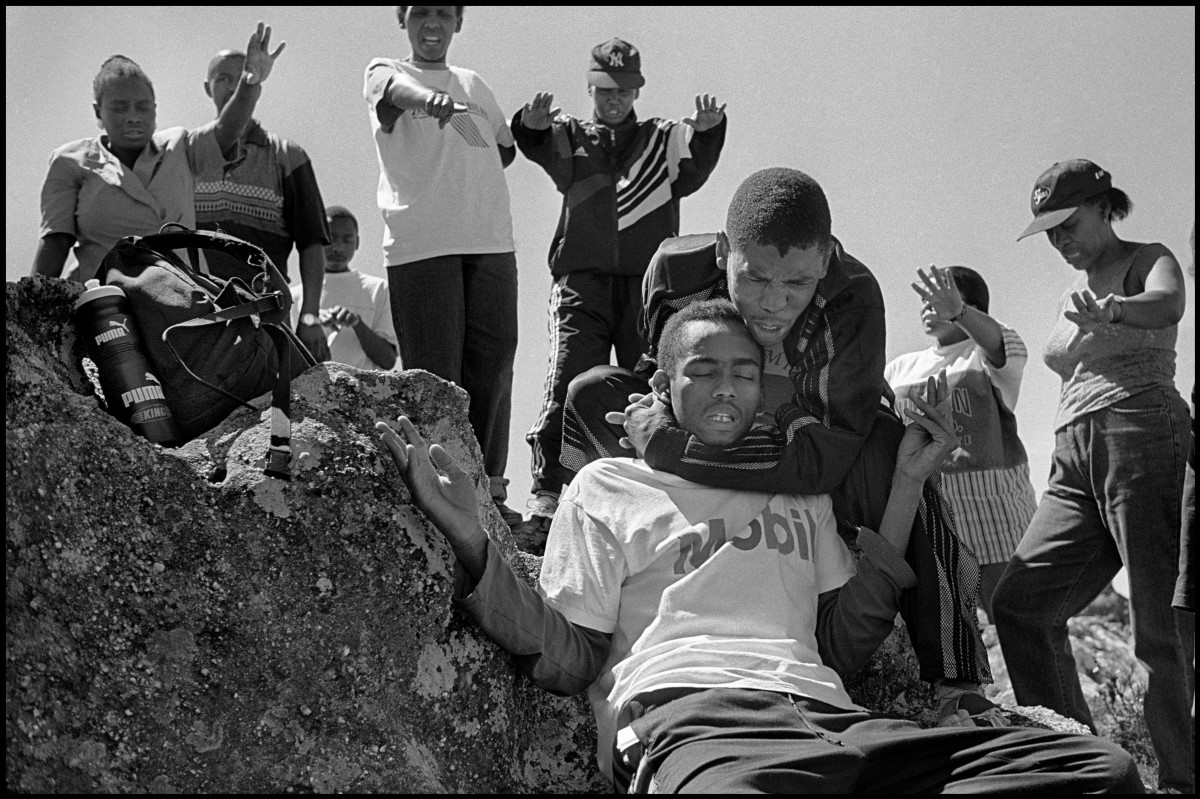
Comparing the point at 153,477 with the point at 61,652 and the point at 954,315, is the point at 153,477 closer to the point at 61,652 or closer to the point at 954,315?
the point at 61,652

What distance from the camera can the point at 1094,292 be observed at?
211 inches

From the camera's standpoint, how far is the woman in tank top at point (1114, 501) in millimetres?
4922

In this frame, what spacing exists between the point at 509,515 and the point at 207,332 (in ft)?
6.93

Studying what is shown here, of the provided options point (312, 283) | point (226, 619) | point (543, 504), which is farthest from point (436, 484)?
point (312, 283)

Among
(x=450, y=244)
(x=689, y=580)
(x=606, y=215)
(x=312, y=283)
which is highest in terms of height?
(x=606, y=215)

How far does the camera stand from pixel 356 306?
7.03 meters

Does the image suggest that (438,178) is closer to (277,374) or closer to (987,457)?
(277,374)

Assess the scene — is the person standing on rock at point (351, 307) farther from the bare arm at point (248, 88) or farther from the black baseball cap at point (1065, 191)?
the black baseball cap at point (1065, 191)

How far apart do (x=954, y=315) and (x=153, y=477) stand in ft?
12.2

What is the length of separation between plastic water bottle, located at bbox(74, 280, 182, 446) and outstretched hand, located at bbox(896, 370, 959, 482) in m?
2.09

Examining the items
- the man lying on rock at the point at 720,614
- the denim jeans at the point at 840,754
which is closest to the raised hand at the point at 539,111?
the man lying on rock at the point at 720,614

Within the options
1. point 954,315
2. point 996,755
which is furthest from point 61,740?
point 954,315

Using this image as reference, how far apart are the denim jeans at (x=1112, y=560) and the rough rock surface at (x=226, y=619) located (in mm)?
2665

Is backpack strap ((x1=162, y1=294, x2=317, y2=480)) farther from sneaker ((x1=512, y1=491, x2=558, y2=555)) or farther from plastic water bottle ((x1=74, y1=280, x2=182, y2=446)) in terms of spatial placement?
sneaker ((x1=512, y1=491, x2=558, y2=555))
